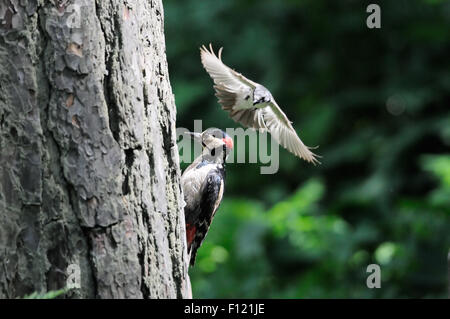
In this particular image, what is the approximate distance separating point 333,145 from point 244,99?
4643mm

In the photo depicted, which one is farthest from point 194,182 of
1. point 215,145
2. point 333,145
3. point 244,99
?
point 333,145

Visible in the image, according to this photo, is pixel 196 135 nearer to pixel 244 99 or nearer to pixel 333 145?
pixel 244 99

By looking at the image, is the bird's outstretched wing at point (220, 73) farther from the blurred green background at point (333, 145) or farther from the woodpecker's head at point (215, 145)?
the blurred green background at point (333, 145)

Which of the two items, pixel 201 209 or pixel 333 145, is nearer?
pixel 201 209

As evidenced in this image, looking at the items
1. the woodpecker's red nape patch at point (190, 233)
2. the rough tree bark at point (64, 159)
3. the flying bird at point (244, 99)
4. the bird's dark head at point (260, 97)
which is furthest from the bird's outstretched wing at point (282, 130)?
the rough tree bark at point (64, 159)

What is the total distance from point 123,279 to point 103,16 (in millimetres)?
851

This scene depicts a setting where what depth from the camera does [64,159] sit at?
2256 millimetres

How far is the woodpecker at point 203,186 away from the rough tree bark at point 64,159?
4.77 ft

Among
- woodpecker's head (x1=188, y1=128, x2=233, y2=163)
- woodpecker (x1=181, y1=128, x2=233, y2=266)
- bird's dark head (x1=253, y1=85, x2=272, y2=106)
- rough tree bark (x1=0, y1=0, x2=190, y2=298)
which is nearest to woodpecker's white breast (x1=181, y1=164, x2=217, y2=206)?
woodpecker (x1=181, y1=128, x2=233, y2=266)

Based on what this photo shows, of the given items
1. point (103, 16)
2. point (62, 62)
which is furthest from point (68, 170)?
point (103, 16)

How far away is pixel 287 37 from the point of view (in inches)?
347

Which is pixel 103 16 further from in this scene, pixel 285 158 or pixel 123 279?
pixel 285 158

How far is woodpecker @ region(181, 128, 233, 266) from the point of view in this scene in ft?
12.4

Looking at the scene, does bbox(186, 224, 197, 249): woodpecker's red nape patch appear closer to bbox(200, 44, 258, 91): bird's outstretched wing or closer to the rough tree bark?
bbox(200, 44, 258, 91): bird's outstretched wing
